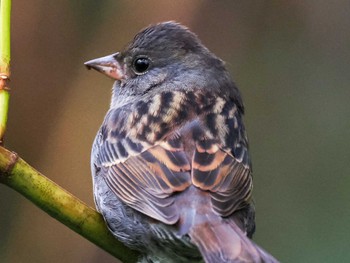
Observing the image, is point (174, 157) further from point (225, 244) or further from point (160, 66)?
point (160, 66)

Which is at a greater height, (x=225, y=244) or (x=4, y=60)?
(x=4, y=60)

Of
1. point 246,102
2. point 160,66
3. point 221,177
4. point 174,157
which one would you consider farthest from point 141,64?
point 246,102

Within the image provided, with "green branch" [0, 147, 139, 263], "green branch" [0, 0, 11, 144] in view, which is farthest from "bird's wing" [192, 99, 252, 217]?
"green branch" [0, 0, 11, 144]

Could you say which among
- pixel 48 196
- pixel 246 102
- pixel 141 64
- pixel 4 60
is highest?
pixel 4 60

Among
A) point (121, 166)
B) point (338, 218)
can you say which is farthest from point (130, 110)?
point (338, 218)

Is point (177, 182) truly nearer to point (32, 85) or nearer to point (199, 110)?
point (199, 110)

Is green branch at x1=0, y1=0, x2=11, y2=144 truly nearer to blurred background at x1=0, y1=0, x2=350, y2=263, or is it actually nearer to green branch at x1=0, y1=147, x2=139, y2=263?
green branch at x1=0, y1=147, x2=139, y2=263

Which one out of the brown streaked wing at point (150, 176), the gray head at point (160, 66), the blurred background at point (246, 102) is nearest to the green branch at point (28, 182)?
the brown streaked wing at point (150, 176)
